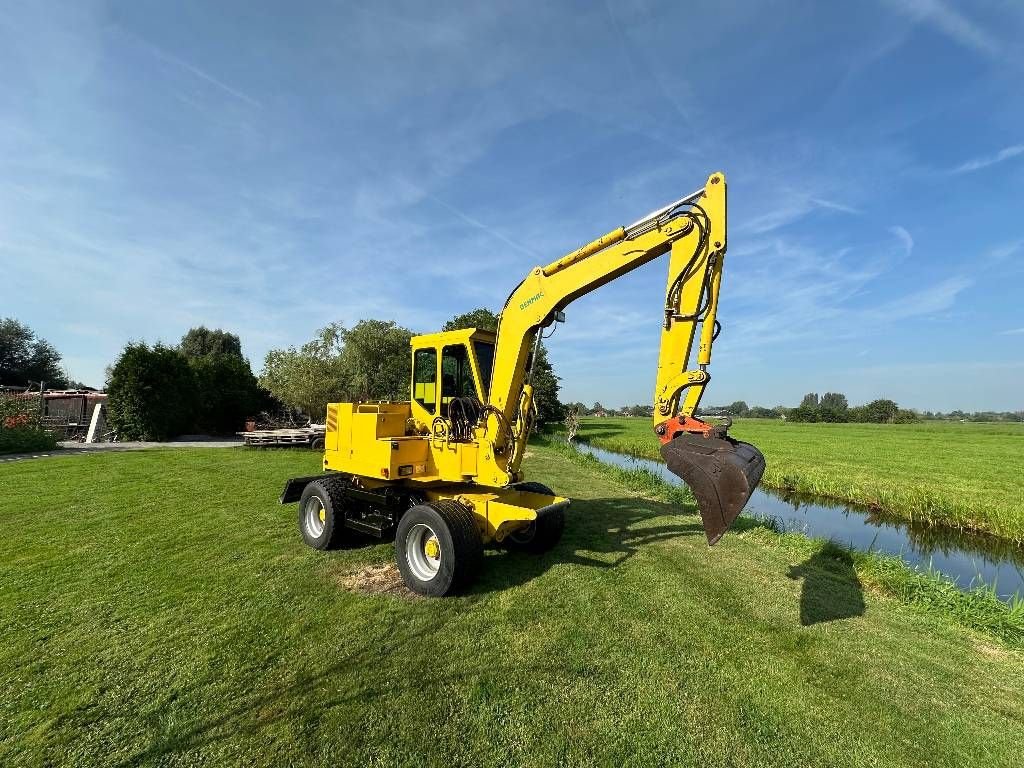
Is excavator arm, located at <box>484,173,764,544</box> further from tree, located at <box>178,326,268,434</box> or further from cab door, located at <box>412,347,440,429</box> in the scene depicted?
tree, located at <box>178,326,268,434</box>

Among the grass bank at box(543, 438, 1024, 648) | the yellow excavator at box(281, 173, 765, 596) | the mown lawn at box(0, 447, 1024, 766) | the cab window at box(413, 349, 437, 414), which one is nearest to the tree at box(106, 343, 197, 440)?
the mown lawn at box(0, 447, 1024, 766)

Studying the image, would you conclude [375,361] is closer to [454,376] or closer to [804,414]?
[454,376]

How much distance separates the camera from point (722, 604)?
5160 mm

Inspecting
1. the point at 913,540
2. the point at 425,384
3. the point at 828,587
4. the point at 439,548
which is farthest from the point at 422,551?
the point at 913,540

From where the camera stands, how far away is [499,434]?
574 centimetres

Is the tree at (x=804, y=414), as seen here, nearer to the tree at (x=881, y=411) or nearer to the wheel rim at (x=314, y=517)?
the tree at (x=881, y=411)

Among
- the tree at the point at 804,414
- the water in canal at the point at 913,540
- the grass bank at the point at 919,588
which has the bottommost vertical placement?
the water in canal at the point at 913,540

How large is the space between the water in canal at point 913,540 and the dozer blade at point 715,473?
5.74m

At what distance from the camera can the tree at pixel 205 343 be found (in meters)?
52.8

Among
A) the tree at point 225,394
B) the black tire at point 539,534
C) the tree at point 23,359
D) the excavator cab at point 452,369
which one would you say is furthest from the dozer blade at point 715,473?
the tree at point 23,359

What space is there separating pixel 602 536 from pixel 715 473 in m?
3.92

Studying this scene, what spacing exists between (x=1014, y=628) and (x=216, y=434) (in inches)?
1204

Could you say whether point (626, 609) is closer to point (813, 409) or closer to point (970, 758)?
point (970, 758)

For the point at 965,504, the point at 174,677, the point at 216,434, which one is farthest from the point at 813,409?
the point at 174,677
